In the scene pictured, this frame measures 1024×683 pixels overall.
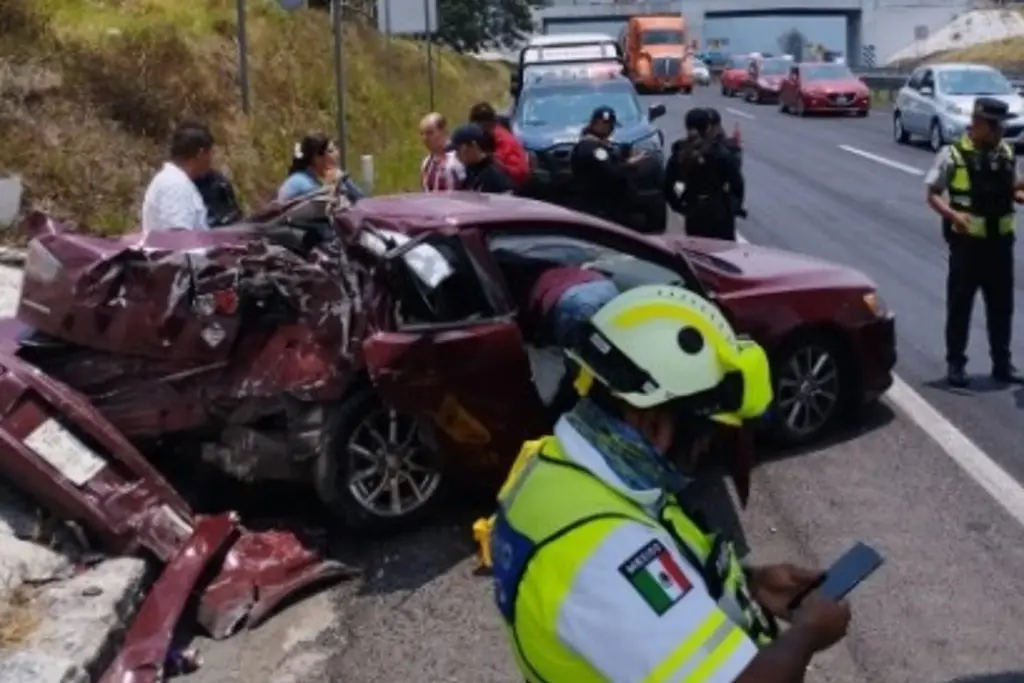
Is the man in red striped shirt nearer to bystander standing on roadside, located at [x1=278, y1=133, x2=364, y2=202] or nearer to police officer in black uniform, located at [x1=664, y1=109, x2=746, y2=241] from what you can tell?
bystander standing on roadside, located at [x1=278, y1=133, x2=364, y2=202]

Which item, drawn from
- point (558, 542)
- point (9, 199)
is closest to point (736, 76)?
point (9, 199)

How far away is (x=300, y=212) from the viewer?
8211 mm

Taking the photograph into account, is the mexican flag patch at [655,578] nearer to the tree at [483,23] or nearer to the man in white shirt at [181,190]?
the man in white shirt at [181,190]

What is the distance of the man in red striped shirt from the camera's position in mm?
11344

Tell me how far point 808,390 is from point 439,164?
12.4ft

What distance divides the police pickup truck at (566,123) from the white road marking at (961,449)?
6.09 m

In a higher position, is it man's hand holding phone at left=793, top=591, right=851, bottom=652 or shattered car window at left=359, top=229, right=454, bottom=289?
man's hand holding phone at left=793, top=591, right=851, bottom=652

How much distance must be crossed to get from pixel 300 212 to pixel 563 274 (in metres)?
1.44

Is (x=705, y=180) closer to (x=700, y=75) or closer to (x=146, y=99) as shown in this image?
(x=146, y=99)

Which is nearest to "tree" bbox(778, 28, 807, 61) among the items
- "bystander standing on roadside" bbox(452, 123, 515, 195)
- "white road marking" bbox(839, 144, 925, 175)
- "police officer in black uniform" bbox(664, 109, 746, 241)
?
"white road marking" bbox(839, 144, 925, 175)

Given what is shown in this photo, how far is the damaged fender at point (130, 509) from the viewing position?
679 centimetres

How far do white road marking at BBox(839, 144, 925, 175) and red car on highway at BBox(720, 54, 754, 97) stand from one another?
23.5 metres

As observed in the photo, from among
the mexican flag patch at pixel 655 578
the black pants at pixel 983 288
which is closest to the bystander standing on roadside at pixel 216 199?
the black pants at pixel 983 288

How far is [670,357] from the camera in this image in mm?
2461
